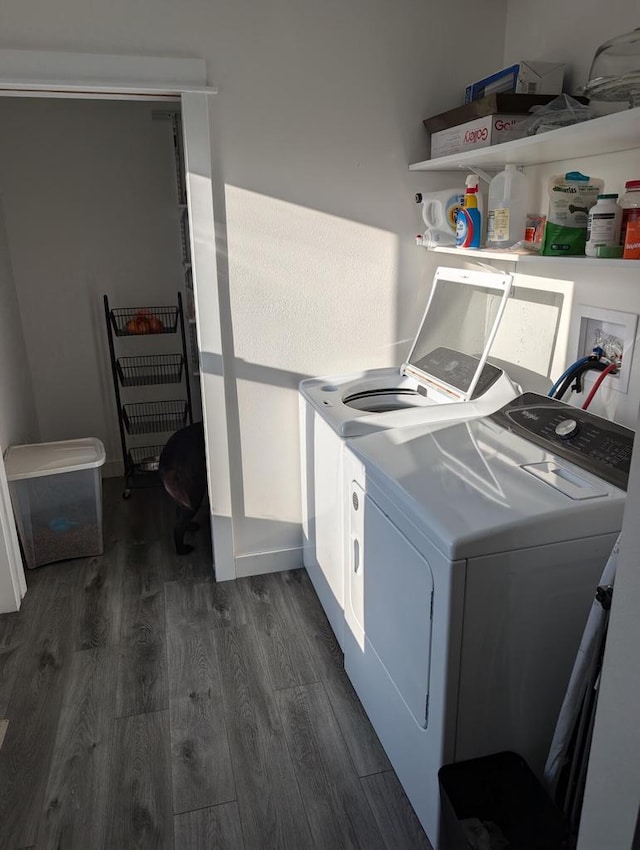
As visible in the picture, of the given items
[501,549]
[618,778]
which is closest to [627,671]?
[618,778]

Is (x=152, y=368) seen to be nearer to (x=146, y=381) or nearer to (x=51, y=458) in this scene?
(x=146, y=381)

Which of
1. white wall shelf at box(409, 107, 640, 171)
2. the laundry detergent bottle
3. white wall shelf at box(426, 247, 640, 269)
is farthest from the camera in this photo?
the laundry detergent bottle

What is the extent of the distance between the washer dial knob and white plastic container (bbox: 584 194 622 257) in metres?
0.45

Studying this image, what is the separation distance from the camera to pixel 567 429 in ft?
5.49

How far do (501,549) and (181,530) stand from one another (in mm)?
1899

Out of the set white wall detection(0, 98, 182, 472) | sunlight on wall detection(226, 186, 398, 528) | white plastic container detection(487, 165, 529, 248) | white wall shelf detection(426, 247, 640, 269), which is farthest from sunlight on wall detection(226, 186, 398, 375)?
white wall detection(0, 98, 182, 472)

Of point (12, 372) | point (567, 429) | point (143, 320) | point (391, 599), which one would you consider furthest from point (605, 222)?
point (12, 372)

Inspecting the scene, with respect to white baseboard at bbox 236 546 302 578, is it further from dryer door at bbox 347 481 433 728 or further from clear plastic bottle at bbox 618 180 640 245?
clear plastic bottle at bbox 618 180 640 245

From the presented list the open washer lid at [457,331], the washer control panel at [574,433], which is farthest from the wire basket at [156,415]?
the washer control panel at [574,433]

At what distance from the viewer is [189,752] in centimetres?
185

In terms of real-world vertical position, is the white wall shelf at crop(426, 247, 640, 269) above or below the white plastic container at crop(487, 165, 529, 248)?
below

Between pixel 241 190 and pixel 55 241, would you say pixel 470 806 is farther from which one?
pixel 55 241

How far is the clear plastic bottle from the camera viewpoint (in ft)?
5.15

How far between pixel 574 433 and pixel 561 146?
2.66 ft
